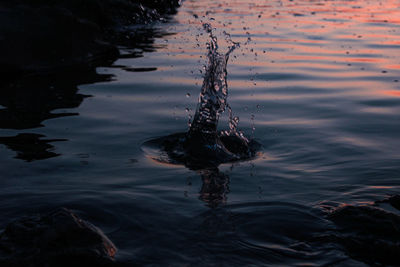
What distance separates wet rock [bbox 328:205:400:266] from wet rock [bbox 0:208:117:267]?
1.46m

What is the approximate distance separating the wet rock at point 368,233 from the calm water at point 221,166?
91 millimetres

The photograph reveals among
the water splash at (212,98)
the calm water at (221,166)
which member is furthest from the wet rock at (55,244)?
the water splash at (212,98)

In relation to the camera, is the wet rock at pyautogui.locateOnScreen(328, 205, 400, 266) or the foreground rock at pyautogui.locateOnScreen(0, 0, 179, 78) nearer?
the wet rock at pyautogui.locateOnScreen(328, 205, 400, 266)

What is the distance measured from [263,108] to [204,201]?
10.3 ft

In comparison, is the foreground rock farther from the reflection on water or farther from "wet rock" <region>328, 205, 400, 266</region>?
"wet rock" <region>328, 205, 400, 266</region>

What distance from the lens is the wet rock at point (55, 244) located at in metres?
3.00

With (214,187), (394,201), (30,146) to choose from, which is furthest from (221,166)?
(30,146)

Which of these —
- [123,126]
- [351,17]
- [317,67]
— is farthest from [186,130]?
[351,17]

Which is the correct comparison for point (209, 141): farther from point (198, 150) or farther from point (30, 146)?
point (30, 146)

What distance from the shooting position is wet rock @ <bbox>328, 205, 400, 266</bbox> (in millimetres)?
3229

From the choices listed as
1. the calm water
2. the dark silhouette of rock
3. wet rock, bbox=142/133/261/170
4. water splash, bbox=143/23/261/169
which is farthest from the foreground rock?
wet rock, bbox=142/133/261/170

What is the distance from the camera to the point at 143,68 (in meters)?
9.42

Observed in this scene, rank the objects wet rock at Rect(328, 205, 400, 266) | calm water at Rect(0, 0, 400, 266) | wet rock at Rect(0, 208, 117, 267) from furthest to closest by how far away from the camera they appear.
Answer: calm water at Rect(0, 0, 400, 266)
wet rock at Rect(328, 205, 400, 266)
wet rock at Rect(0, 208, 117, 267)

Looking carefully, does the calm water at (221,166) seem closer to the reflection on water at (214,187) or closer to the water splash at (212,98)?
the reflection on water at (214,187)
